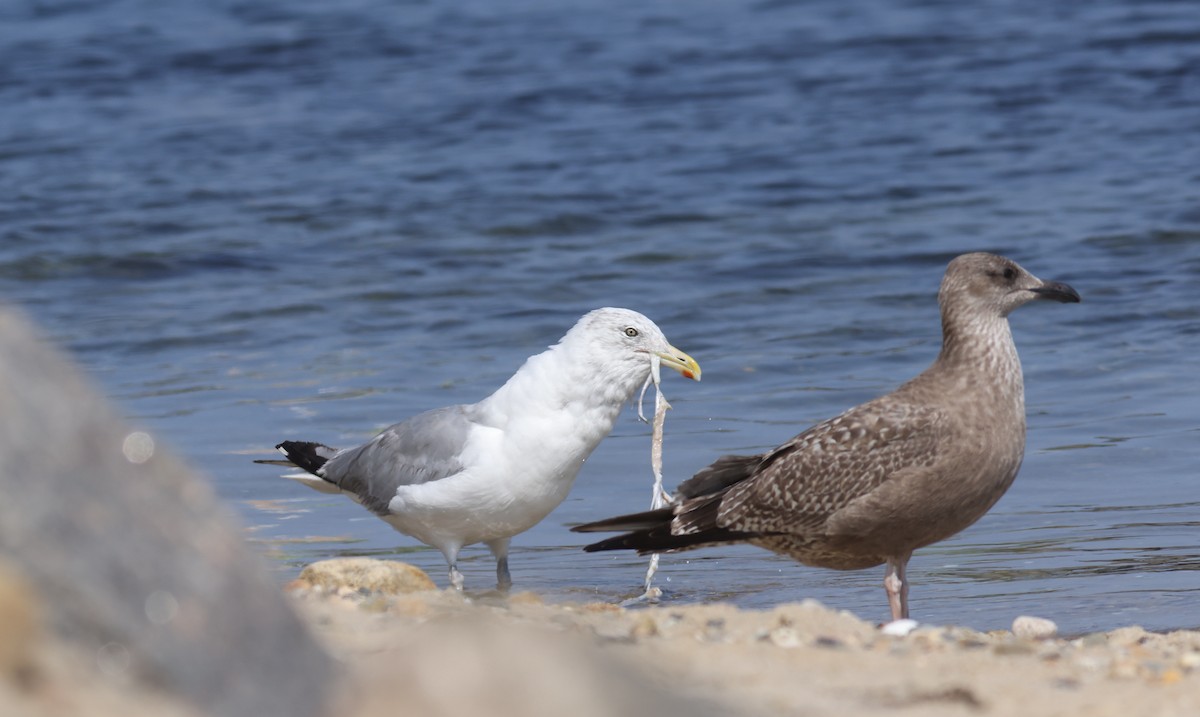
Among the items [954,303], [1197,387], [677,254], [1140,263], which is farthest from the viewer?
[677,254]

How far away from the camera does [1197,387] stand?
9.53 metres

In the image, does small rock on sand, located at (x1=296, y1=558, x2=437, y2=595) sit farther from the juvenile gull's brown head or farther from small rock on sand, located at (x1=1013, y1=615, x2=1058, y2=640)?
the juvenile gull's brown head

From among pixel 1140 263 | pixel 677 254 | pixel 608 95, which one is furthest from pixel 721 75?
pixel 1140 263

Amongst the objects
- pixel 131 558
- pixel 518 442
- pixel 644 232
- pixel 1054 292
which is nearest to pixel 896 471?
pixel 1054 292

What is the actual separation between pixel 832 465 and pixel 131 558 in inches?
150

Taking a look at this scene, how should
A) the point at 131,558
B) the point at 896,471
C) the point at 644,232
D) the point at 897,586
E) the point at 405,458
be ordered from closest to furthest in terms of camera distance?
1. the point at 131,558
2. the point at 896,471
3. the point at 897,586
4. the point at 405,458
5. the point at 644,232

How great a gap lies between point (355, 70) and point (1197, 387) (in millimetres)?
A: 14436

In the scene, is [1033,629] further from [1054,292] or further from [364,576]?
[364,576]

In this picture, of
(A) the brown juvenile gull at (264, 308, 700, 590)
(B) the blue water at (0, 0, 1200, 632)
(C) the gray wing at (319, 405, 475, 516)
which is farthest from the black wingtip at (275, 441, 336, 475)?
(A) the brown juvenile gull at (264, 308, 700, 590)

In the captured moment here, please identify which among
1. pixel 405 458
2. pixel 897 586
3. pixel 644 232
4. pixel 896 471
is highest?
pixel 896 471

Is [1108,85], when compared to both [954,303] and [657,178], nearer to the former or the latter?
[657,178]

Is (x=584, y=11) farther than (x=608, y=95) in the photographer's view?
Yes

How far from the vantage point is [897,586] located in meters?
6.25

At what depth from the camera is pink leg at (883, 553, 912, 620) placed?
6191 millimetres
